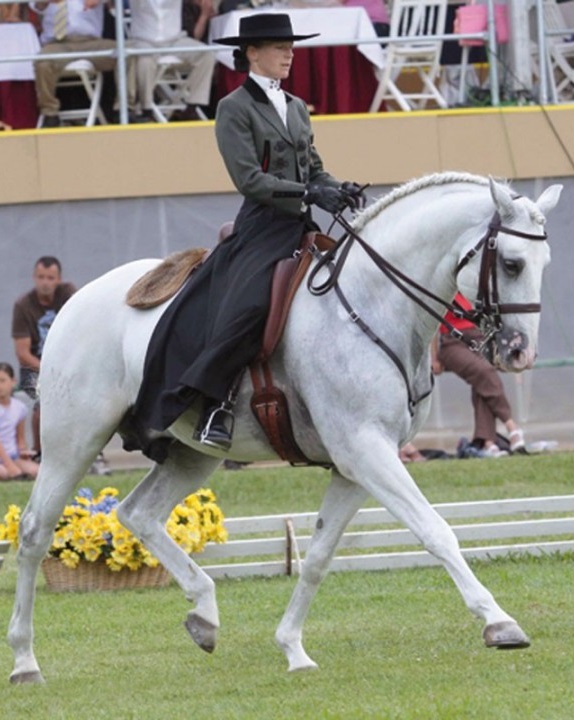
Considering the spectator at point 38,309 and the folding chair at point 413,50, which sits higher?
the folding chair at point 413,50

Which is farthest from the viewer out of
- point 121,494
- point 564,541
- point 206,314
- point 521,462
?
point 521,462

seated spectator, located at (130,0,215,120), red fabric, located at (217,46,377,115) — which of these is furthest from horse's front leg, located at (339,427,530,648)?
red fabric, located at (217,46,377,115)

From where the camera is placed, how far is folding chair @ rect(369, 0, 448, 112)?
697 inches

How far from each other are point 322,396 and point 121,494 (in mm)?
7051

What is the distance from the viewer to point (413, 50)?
1772cm

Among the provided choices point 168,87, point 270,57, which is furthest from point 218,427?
point 168,87

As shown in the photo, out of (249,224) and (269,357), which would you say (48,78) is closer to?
(249,224)

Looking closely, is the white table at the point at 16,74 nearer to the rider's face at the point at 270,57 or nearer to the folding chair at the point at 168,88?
the folding chair at the point at 168,88

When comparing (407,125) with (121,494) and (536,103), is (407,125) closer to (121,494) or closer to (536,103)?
(536,103)

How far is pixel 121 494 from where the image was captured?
586 inches

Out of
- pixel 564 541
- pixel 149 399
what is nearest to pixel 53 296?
pixel 564 541

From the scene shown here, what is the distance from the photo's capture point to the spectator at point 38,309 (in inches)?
642

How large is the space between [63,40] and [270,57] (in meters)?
9.30

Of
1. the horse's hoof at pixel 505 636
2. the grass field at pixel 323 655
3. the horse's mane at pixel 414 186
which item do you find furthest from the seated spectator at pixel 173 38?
the horse's hoof at pixel 505 636
